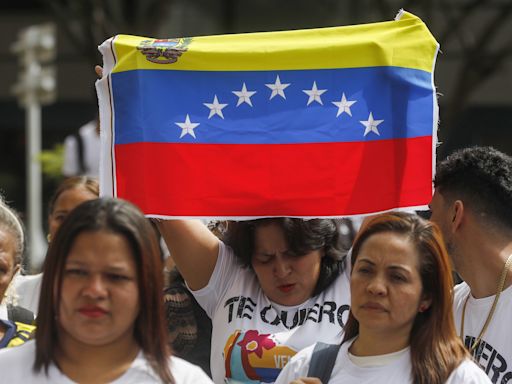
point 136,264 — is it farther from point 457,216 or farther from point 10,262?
point 457,216

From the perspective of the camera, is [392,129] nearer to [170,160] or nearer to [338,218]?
[338,218]

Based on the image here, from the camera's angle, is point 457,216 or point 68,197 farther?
point 68,197

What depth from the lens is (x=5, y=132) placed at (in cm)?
2114

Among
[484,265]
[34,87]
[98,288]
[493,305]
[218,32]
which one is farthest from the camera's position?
[218,32]

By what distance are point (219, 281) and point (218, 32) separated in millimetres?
15069

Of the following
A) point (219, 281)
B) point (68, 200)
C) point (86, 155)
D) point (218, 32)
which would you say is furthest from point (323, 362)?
point (218, 32)

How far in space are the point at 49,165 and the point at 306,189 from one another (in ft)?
36.6

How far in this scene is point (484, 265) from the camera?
4.46 meters

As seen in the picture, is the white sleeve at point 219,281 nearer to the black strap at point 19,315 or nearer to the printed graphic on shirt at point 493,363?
the black strap at point 19,315

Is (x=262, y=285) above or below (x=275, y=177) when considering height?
below

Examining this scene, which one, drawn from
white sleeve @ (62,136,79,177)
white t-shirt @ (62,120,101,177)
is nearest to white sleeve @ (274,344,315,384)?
white t-shirt @ (62,120,101,177)

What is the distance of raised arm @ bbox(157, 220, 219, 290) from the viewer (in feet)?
15.1

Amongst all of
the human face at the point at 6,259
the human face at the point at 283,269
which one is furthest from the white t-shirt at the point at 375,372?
the human face at the point at 6,259

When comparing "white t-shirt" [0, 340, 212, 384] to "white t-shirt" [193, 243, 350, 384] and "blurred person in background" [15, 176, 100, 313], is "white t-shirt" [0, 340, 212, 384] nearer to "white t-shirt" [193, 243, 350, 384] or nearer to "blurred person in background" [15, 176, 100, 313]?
"white t-shirt" [193, 243, 350, 384]
